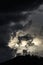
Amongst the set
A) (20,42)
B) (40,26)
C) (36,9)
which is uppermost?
(36,9)

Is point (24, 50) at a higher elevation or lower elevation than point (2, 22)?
lower

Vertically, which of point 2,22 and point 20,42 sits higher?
point 2,22

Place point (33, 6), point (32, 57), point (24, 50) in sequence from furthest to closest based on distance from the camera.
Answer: point (33, 6)
point (24, 50)
point (32, 57)

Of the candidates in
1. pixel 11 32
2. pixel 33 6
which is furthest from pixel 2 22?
pixel 33 6

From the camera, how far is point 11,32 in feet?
19.9

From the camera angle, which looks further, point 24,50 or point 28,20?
point 28,20

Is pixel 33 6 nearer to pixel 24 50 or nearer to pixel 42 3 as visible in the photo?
pixel 42 3

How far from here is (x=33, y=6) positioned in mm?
6035

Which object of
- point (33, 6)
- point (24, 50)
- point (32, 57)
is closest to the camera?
point (32, 57)

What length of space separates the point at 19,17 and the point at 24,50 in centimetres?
106

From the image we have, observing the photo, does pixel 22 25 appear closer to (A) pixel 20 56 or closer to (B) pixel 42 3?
(B) pixel 42 3

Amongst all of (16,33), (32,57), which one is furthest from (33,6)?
(32,57)

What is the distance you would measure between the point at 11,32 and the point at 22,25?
15.6 inches

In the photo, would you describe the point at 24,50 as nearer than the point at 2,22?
Yes
